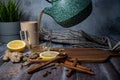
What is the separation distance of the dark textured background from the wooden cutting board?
0.47 meters

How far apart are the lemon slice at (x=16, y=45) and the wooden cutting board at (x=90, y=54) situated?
198 millimetres

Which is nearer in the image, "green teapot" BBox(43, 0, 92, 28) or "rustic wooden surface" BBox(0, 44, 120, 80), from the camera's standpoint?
"rustic wooden surface" BBox(0, 44, 120, 80)

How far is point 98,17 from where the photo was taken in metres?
1.54

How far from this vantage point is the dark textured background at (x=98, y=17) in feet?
5.01

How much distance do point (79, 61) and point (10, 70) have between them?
0.27 m

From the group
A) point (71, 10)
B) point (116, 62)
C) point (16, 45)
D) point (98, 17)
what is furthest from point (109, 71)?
point (98, 17)

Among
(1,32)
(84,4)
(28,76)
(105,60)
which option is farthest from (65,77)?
(1,32)

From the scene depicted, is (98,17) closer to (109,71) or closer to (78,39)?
(78,39)

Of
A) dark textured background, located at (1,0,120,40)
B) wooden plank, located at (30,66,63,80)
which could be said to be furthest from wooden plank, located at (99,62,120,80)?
dark textured background, located at (1,0,120,40)

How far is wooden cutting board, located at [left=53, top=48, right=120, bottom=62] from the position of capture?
0.93m

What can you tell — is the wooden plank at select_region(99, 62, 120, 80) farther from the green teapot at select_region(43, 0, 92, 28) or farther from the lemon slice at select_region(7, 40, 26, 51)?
the lemon slice at select_region(7, 40, 26, 51)

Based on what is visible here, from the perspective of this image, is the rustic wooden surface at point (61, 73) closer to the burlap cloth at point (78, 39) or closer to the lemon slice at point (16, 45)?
the lemon slice at point (16, 45)

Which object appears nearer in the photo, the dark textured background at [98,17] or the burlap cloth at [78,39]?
the burlap cloth at [78,39]

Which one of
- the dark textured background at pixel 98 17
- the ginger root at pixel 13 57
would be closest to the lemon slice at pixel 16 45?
the ginger root at pixel 13 57
